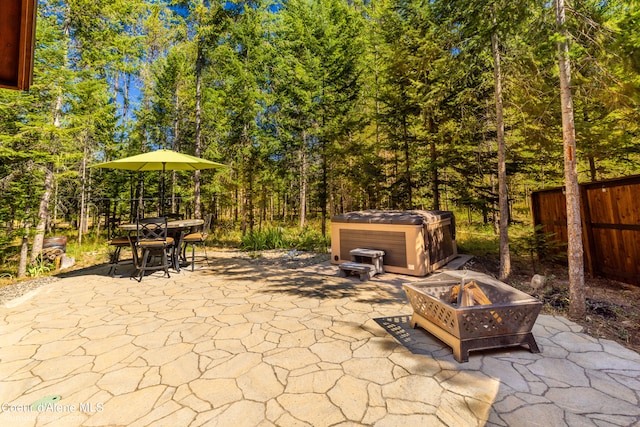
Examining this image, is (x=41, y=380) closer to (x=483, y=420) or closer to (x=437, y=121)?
(x=483, y=420)

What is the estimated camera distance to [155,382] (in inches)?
87.2

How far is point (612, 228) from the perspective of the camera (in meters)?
4.88

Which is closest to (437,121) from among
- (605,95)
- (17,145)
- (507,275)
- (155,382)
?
(605,95)

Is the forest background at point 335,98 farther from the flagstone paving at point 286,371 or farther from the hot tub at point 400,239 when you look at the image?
the flagstone paving at point 286,371

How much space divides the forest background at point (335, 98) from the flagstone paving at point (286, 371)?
3623mm

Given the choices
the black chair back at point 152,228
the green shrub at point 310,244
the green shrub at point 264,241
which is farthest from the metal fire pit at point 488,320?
the green shrub at point 264,241

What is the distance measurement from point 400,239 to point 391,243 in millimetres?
221

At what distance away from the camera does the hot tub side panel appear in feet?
17.4

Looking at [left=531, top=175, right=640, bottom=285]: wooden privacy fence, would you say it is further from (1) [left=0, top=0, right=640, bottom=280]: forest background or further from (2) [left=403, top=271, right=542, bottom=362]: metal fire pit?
(2) [left=403, top=271, right=542, bottom=362]: metal fire pit

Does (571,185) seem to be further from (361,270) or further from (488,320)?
(361,270)

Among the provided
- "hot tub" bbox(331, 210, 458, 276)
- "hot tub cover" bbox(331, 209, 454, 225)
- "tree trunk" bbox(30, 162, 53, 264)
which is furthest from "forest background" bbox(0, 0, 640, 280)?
"hot tub" bbox(331, 210, 458, 276)

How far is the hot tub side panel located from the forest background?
313 cm

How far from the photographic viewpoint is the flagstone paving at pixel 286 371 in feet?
6.02

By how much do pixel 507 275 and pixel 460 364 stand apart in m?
3.92
